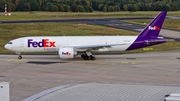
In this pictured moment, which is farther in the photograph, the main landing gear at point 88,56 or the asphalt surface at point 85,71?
the main landing gear at point 88,56

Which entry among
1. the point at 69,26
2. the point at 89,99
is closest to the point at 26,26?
the point at 69,26

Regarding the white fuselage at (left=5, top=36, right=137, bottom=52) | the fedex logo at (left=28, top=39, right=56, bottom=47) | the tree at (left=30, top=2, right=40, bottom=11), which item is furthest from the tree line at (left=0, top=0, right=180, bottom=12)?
the fedex logo at (left=28, top=39, right=56, bottom=47)

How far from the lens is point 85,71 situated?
42.0 meters

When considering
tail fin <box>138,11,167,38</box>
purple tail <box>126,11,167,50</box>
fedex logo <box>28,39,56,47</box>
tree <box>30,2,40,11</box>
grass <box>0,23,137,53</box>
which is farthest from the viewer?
tree <box>30,2,40,11</box>

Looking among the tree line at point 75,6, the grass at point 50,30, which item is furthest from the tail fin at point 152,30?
the tree line at point 75,6

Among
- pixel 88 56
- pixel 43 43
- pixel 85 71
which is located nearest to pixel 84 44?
pixel 88 56

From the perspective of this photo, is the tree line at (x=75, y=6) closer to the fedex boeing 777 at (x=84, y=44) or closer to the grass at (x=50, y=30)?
the grass at (x=50, y=30)

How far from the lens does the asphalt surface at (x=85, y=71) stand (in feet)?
117

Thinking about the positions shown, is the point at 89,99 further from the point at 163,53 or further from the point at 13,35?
the point at 13,35

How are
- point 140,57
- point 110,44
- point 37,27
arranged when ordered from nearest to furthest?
point 110,44 → point 140,57 → point 37,27

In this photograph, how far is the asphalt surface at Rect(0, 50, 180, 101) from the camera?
35.8 meters

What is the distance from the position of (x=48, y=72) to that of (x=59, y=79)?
425cm

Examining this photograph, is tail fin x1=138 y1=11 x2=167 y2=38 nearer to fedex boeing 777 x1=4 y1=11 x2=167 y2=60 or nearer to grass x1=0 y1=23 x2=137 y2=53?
fedex boeing 777 x1=4 y1=11 x2=167 y2=60

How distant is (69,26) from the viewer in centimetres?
8650
